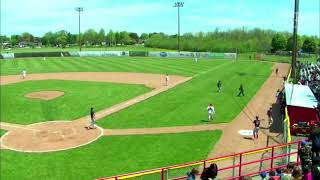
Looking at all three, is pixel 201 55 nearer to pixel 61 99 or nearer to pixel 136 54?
pixel 136 54

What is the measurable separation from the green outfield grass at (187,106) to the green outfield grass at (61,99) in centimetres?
393

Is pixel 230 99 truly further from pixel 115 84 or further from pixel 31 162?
pixel 31 162

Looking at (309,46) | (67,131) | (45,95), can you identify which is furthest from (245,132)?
(309,46)

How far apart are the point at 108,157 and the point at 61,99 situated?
853 inches

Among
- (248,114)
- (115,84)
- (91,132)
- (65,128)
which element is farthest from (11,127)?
(115,84)

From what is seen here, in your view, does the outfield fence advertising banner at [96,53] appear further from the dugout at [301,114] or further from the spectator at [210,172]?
the spectator at [210,172]

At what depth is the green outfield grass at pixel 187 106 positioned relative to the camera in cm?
3475

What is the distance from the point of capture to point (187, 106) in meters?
41.2

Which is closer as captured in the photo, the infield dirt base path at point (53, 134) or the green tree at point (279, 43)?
the infield dirt base path at point (53, 134)

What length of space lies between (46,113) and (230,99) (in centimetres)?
1967

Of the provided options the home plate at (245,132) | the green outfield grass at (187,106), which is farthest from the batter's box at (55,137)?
the home plate at (245,132)

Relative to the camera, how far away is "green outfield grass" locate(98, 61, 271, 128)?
34.8 metres

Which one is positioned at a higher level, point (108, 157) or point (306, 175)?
point (306, 175)

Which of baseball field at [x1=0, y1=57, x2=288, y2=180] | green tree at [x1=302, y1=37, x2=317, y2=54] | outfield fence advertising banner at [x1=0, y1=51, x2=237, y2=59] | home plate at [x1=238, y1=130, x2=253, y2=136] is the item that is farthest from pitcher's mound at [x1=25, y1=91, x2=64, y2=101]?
green tree at [x1=302, y1=37, x2=317, y2=54]
